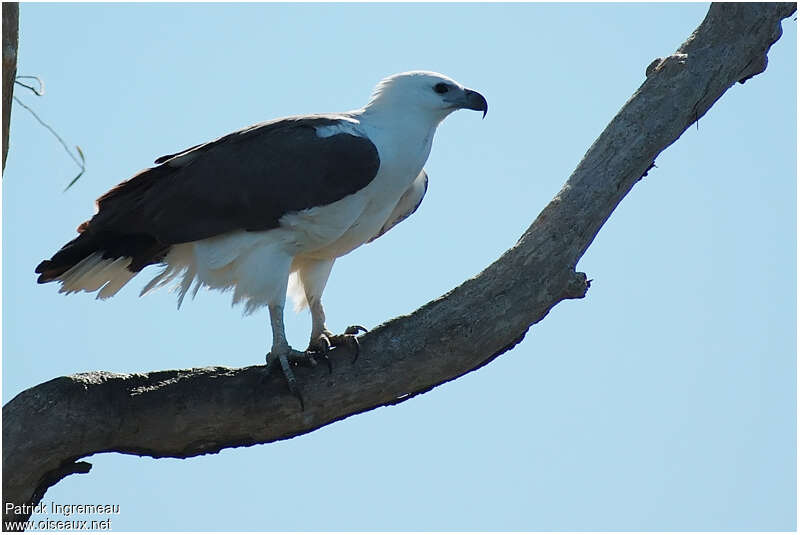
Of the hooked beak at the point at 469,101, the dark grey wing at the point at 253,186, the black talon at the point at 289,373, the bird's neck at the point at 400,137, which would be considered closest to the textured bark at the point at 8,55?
the dark grey wing at the point at 253,186

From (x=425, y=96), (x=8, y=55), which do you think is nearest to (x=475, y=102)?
(x=425, y=96)

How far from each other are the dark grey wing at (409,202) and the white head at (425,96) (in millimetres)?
407

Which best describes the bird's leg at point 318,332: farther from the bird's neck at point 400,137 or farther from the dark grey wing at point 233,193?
the bird's neck at point 400,137

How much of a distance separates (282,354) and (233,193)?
107 cm

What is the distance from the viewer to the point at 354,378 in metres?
5.65

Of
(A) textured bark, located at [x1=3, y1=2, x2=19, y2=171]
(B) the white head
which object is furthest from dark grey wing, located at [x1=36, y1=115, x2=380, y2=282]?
(A) textured bark, located at [x1=3, y1=2, x2=19, y2=171]

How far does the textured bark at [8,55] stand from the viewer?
461 centimetres

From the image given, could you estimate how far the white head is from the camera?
6.80 metres

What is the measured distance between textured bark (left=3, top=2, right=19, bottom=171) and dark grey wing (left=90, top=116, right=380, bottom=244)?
1750 millimetres

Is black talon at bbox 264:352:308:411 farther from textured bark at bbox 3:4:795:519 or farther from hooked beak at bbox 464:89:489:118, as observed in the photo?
hooked beak at bbox 464:89:489:118

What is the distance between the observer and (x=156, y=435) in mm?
5555

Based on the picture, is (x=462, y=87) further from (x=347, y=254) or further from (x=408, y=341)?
(x=408, y=341)

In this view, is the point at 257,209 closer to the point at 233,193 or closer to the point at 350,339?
the point at 233,193

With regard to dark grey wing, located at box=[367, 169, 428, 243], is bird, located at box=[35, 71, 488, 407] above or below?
below
